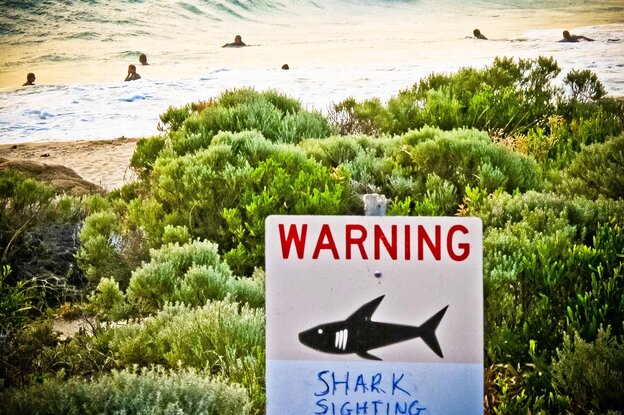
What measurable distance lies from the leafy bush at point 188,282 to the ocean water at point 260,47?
132 inches

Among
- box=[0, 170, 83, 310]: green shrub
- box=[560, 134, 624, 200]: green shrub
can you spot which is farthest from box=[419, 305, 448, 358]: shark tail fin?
box=[560, 134, 624, 200]: green shrub

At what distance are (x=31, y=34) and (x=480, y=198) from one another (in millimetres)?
5018

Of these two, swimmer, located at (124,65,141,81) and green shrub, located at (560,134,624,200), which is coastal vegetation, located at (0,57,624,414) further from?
swimmer, located at (124,65,141,81)

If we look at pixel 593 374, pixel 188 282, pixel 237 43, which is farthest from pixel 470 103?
pixel 593 374

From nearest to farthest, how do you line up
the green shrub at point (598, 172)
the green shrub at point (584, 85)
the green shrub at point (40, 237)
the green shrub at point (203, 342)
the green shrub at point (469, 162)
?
the green shrub at point (203, 342), the green shrub at point (40, 237), the green shrub at point (598, 172), the green shrub at point (469, 162), the green shrub at point (584, 85)

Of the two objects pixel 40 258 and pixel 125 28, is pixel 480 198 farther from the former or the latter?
pixel 125 28

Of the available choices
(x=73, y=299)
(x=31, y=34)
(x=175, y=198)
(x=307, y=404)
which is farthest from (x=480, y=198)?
(x=31, y=34)

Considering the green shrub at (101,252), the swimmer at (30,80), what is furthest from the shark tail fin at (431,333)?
the swimmer at (30,80)

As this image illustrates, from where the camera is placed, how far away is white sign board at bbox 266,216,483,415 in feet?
7.63

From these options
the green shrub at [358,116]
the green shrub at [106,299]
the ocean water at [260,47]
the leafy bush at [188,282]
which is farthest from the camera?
the green shrub at [358,116]

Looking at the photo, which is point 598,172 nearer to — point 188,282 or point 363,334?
point 188,282

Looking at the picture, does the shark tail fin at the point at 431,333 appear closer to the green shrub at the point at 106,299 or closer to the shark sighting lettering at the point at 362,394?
the shark sighting lettering at the point at 362,394

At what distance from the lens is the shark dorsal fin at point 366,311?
2.35 m

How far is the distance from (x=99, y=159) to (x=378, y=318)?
674 centimetres
